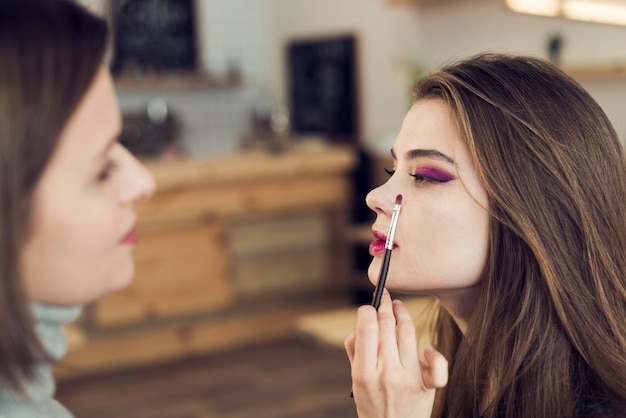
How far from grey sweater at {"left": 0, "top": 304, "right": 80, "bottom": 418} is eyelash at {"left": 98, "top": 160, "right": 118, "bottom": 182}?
15 cm

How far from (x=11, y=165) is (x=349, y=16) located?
5.20 meters

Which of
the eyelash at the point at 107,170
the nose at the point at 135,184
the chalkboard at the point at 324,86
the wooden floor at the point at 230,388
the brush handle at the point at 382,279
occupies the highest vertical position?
the eyelash at the point at 107,170

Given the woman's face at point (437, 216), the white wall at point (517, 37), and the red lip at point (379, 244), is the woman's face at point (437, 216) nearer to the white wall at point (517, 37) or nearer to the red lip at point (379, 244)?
the red lip at point (379, 244)

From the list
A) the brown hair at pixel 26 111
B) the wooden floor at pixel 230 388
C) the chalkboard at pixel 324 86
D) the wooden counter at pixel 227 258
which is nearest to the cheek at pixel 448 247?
the brown hair at pixel 26 111

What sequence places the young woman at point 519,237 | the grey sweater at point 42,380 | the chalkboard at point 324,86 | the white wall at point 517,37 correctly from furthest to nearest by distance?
the chalkboard at point 324,86 → the white wall at point 517,37 → the young woman at point 519,237 → the grey sweater at point 42,380

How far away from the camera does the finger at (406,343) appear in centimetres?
117

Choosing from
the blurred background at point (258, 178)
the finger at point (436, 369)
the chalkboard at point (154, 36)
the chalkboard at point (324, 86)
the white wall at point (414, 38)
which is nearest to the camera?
the finger at point (436, 369)

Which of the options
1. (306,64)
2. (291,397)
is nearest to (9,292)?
Result: (291,397)

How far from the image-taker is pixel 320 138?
6.18m

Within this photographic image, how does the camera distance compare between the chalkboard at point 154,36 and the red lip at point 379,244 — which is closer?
the red lip at point 379,244

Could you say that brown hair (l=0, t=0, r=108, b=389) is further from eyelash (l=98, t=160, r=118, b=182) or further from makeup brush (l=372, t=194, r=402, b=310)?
makeup brush (l=372, t=194, r=402, b=310)

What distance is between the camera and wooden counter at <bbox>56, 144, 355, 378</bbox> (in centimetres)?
477

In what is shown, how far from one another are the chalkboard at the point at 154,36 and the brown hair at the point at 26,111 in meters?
5.47

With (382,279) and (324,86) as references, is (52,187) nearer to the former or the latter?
(382,279)
